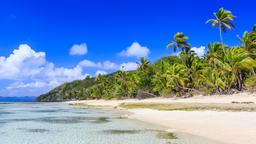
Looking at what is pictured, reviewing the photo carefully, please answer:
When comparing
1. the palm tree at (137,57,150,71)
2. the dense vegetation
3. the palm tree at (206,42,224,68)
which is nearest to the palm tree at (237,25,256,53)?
the dense vegetation

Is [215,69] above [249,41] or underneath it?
underneath

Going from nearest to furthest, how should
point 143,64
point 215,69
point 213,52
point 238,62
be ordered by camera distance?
point 238,62, point 215,69, point 213,52, point 143,64

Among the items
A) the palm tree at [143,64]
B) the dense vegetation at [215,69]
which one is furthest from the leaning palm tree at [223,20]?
the palm tree at [143,64]

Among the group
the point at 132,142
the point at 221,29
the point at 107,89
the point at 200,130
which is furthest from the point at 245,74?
the point at 107,89

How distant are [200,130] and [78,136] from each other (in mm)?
8455

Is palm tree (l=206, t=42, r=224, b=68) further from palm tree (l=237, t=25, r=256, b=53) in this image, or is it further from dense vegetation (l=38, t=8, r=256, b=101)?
palm tree (l=237, t=25, r=256, b=53)

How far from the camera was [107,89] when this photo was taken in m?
128

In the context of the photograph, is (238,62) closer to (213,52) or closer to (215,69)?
(215,69)

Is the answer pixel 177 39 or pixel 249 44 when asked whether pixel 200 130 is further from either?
pixel 177 39

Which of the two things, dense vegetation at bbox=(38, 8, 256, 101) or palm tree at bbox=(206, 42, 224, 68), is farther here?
palm tree at bbox=(206, 42, 224, 68)

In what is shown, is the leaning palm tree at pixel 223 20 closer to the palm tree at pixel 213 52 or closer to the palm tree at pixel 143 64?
the palm tree at pixel 213 52

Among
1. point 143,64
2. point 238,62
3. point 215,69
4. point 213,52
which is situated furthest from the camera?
point 143,64

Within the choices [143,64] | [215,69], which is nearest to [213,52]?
[215,69]

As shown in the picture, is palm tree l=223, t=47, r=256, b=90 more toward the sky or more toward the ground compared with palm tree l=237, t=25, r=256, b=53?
more toward the ground
